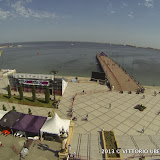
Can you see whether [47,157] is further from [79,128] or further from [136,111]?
[136,111]

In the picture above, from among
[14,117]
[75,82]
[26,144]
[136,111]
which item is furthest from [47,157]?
[75,82]

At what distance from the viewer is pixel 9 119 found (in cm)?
1936

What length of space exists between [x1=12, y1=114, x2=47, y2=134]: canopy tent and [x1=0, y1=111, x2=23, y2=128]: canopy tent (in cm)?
71

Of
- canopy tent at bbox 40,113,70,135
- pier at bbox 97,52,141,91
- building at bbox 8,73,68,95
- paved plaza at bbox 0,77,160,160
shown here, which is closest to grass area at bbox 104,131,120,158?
paved plaza at bbox 0,77,160,160

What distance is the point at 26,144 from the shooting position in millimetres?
16438

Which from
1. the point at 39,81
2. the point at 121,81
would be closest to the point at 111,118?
the point at 39,81

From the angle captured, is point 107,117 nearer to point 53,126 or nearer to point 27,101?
point 53,126

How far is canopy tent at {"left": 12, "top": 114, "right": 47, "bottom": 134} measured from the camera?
18.0 metres

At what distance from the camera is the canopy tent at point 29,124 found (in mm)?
17966

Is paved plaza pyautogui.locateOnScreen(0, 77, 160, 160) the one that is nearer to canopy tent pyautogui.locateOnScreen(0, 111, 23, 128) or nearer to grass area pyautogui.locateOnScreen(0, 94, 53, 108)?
grass area pyautogui.locateOnScreen(0, 94, 53, 108)

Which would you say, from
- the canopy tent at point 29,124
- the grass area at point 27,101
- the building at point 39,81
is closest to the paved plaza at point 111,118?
the building at point 39,81

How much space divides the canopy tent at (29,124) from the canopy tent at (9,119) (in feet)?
2.32

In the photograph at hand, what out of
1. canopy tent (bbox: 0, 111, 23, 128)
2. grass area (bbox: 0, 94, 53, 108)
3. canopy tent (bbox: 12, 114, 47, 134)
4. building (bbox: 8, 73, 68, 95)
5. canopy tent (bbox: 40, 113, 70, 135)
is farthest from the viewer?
building (bbox: 8, 73, 68, 95)

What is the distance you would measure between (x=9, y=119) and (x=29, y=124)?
11.3ft
